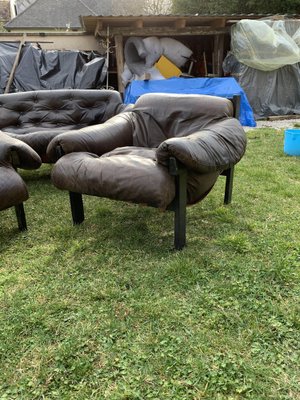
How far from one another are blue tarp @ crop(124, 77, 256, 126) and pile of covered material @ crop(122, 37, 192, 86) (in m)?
0.62

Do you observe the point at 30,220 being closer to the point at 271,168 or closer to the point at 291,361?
the point at 291,361

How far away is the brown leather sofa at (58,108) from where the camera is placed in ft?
12.4

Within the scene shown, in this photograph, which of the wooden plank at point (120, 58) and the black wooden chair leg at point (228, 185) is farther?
the wooden plank at point (120, 58)

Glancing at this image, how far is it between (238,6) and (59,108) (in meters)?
9.96

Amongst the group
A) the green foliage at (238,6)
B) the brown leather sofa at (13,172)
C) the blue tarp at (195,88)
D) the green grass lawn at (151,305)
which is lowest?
the green grass lawn at (151,305)

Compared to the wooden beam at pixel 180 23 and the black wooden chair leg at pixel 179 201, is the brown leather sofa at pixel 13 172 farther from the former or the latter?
the wooden beam at pixel 180 23

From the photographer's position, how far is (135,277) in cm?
Result: 186

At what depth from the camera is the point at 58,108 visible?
390 cm

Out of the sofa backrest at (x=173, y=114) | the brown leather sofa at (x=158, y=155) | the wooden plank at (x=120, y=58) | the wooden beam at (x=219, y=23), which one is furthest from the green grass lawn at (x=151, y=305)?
the wooden beam at (x=219, y=23)

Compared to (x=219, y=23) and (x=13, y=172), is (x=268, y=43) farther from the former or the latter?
(x=13, y=172)

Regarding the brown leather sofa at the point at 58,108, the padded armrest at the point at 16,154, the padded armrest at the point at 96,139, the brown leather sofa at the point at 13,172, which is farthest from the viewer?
the brown leather sofa at the point at 58,108

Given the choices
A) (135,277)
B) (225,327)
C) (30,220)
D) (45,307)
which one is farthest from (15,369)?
(30,220)

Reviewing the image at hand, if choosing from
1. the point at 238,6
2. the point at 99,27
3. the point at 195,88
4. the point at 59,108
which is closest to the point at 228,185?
the point at 59,108

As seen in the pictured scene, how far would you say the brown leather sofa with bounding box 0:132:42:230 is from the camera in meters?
2.10
